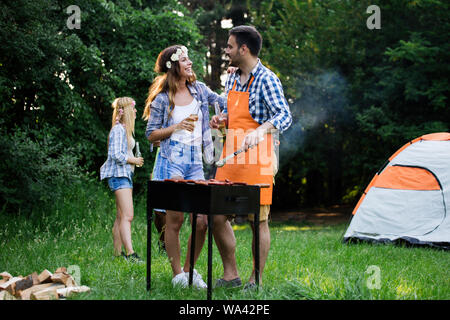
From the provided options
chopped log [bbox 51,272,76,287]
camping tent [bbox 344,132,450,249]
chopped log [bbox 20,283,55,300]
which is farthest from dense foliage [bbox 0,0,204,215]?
camping tent [bbox 344,132,450,249]

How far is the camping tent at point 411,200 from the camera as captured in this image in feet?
21.6

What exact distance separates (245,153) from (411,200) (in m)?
3.91

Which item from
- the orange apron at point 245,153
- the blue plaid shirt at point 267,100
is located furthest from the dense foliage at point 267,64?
the blue plaid shirt at point 267,100

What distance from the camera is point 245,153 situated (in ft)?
12.1

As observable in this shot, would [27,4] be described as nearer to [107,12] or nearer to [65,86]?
[65,86]

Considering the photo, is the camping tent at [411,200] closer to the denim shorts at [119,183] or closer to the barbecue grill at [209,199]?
the denim shorts at [119,183]

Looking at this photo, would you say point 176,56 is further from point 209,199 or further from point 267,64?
point 267,64

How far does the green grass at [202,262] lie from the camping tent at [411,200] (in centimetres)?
34

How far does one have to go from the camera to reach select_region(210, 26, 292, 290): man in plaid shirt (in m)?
3.67

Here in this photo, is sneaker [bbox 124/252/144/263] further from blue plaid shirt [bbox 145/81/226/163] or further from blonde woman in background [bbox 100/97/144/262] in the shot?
blue plaid shirt [bbox 145/81/226/163]

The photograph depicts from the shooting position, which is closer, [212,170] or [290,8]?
[212,170]

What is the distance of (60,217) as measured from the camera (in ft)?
22.5
